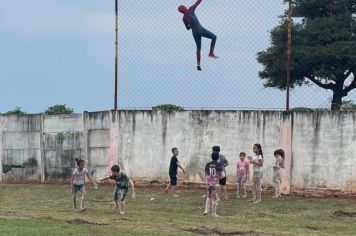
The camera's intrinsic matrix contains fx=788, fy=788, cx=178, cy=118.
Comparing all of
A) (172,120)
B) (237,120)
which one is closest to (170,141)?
(172,120)

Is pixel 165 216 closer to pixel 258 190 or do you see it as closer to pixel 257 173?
pixel 258 190

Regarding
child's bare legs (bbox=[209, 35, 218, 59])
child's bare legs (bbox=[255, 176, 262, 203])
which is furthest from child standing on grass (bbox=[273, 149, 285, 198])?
child's bare legs (bbox=[209, 35, 218, 59])

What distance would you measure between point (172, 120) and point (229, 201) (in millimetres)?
4549

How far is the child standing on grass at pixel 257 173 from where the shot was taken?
21.4 metres

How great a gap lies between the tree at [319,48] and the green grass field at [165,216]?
1895cm

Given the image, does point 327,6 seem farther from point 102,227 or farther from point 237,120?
point 102,227

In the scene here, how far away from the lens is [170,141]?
82.9ft

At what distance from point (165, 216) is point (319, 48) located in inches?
1082

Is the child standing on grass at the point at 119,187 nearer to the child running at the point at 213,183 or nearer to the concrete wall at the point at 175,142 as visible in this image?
the child running at the point at 213,183

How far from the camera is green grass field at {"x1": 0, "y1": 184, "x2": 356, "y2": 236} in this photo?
15227 mm

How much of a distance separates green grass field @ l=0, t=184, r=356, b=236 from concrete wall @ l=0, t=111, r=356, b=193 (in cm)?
105

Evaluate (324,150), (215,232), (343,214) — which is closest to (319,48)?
(324,150)

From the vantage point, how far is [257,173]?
2175 centimetres

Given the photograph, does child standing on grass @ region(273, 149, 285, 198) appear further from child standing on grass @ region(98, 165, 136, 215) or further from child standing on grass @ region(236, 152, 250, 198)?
child standing on grass @ region(98, 165, 136, 215)
